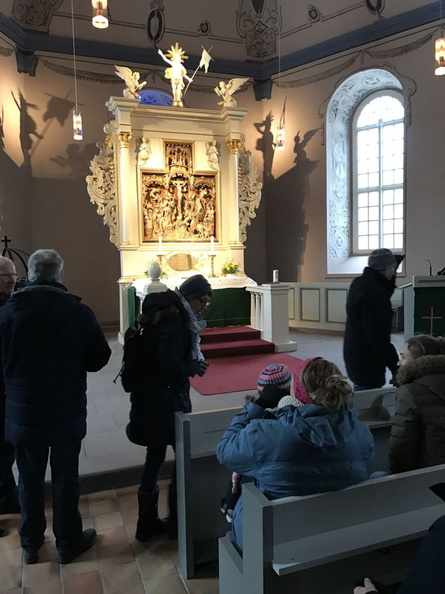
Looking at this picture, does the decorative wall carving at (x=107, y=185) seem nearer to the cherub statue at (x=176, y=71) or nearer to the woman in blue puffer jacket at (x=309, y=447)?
the cherub statue at (x=176, y=71)

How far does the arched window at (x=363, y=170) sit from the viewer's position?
33.5 feet

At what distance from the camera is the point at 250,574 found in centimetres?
160

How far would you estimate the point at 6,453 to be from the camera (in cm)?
297

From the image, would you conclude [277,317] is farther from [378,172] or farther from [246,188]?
[378,172]

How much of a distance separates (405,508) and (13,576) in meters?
1.95

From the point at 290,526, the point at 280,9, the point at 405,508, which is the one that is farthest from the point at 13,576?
the point at 280,9

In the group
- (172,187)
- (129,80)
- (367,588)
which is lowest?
(367,588)

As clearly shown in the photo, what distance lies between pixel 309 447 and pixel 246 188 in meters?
8.93

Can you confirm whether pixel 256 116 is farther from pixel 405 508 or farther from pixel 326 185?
pixel 405 508

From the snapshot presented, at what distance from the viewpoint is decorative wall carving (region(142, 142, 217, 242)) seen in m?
9.52

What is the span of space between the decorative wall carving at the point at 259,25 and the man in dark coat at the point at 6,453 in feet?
34.8

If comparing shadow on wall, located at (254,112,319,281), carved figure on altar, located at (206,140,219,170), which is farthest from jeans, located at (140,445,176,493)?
shadow on wall, located at (254,112,319,281)

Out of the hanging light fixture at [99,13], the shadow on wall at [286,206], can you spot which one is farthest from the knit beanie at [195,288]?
the shadow on wall at [286,206]

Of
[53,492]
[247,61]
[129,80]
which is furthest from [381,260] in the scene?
[247,61]
